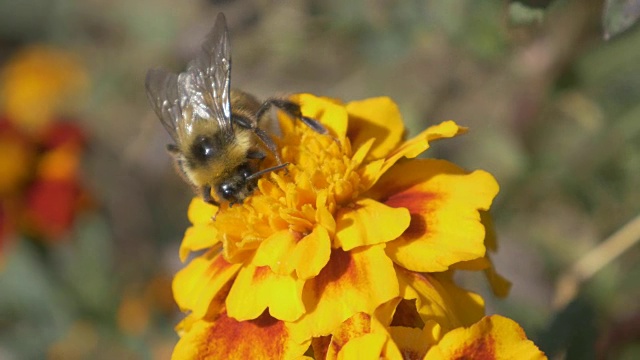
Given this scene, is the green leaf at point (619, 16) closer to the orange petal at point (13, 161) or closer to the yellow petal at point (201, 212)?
the yellow petal at point (201, 212)

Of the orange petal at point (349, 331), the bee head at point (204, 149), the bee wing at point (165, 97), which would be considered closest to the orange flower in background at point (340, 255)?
the orange petal at point (349, 331)

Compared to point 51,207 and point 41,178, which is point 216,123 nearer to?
point 51,207

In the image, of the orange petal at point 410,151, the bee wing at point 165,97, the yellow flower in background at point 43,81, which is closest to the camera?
the orange petal at point 410,151

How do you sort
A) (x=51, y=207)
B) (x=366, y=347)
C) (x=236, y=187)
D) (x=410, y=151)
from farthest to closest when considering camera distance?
(x=51, y=207) < (x=236, y=187) < (x=410, y=151) < (x=366, y=347)

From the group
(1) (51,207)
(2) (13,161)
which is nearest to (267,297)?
(1) (51,207)

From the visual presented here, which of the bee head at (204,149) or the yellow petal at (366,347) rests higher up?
the bee head at (204,149)

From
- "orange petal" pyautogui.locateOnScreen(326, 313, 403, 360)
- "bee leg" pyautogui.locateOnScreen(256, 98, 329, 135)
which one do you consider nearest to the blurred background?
"bee leg" pyautogui.locateOnScreen(256, 98, 329, 135)

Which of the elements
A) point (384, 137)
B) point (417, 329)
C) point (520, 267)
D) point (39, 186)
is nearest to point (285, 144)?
point (384, 137)
